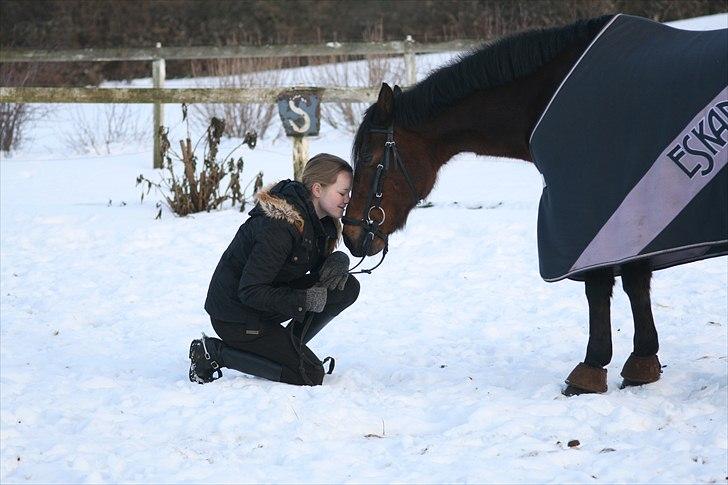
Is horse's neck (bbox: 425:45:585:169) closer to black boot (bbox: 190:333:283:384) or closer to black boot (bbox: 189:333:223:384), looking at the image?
black boot (bbox: 190:333:283:384)

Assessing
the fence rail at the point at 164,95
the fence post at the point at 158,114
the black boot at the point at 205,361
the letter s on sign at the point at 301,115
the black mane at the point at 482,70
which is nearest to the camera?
the black mane at the point at 482,70

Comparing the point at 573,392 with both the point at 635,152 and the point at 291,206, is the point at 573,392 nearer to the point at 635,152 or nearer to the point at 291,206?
the point at 635,152

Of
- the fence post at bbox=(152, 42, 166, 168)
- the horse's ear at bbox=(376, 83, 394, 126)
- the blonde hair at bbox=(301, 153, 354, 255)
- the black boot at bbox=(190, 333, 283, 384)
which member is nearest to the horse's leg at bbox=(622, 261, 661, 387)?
the horse's ear at bbox=(376, 83, 394, 126)

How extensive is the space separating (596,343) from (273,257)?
1330 millimetres

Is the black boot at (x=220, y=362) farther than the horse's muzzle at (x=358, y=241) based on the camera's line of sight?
Yes

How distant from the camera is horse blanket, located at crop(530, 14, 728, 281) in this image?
3.24 metres

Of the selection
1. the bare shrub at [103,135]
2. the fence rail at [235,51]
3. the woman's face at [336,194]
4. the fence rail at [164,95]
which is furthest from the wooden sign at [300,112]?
the bare shrub at [103,135]

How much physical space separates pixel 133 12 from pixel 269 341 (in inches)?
609

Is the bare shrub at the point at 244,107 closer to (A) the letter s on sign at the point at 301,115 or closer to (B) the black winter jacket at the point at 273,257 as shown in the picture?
(A) the letter s on sign at the point at 301,115

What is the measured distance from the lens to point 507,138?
12.7 ft

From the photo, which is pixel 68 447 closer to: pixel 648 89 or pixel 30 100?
pixel 648 89

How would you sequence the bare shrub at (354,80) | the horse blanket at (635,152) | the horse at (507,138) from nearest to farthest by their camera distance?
the horse blanket at (635,152) < the horse at (507,138) < the bare shrub at (354,80)

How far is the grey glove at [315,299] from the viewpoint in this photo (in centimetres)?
398

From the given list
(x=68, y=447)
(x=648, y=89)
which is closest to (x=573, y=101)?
(x=648, y=89)
